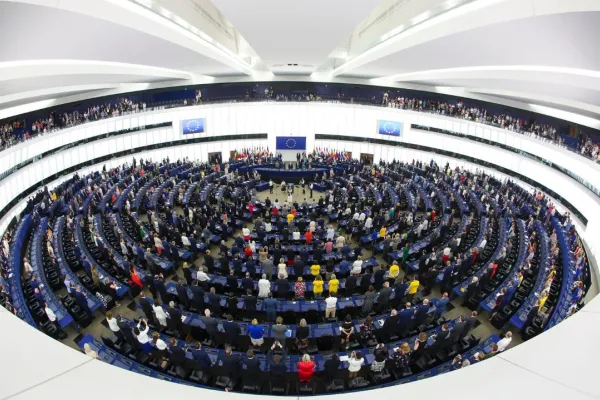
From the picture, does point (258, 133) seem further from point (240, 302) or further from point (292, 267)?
point (240, 302)

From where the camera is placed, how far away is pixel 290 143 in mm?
33656

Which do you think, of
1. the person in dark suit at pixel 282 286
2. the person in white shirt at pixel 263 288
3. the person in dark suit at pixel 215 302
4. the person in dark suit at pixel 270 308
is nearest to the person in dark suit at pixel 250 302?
the person in dark suit at pixel 270 308

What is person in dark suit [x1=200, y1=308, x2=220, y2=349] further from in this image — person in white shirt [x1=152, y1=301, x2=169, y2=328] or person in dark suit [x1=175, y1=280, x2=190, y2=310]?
person in dark suit [x1=175, y1=280, x2=190, y2=310]

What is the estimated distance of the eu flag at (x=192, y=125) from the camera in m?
31.0

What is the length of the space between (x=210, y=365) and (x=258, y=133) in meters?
27.0

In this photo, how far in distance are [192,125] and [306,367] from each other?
89.1 ft

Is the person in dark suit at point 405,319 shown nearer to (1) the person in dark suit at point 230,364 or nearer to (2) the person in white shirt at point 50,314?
(1) the person in dark suit at point 230,364

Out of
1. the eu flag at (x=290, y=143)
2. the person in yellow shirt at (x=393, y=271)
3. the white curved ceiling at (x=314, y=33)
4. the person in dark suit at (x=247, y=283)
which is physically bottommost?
the person in dark suit at (x=247, y=283)

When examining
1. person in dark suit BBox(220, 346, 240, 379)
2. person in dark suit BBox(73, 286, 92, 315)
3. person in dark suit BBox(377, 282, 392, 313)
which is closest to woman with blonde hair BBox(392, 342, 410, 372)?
person in dark suit BBox(377, 282, 392, 313)

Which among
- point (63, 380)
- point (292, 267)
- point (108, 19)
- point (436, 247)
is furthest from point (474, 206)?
point (63, 380)

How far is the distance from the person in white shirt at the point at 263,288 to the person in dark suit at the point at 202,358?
2938 millimetres

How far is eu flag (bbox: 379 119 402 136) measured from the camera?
31172 millimetres

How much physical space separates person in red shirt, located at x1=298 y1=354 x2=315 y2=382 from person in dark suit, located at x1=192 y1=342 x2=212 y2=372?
2.17m

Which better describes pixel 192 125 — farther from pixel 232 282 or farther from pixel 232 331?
pixel 232 331
